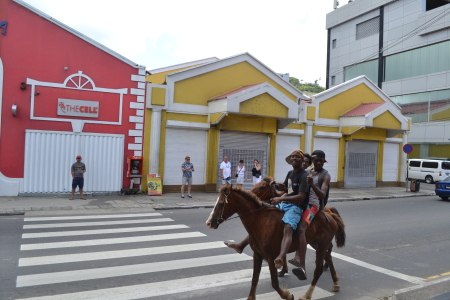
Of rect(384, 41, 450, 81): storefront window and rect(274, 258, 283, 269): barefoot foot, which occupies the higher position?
rect(384, 41, 450, 81): storefront window

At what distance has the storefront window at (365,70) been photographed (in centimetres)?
3750

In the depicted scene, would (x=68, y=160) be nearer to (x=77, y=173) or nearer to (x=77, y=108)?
(x=77, y=173)

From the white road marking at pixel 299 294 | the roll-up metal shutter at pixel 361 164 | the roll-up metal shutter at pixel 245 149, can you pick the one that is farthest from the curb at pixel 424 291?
the roll-up metal shutter at pixel 361 164

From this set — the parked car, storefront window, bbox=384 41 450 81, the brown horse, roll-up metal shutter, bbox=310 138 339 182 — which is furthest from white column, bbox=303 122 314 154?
storefront window, bbox=384 41 450 81

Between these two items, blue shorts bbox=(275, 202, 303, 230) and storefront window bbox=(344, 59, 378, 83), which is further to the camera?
storefront window bbox=(344, 59, 378, 83)

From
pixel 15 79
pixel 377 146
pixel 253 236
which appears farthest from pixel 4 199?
pixel 377 146

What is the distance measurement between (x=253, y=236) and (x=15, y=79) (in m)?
13.0

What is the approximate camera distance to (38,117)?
47.9ft

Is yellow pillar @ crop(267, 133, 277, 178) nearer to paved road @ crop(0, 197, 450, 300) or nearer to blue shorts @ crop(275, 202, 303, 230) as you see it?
paved road @ crop(0, 197, 450, 300)

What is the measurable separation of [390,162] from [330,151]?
541 centimetres

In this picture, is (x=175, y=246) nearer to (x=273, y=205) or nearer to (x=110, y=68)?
(x=273, y=205)

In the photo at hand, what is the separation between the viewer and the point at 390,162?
24734mm

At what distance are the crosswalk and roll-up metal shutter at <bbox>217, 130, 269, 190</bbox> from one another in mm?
8428

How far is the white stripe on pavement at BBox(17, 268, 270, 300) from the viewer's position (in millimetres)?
5207
